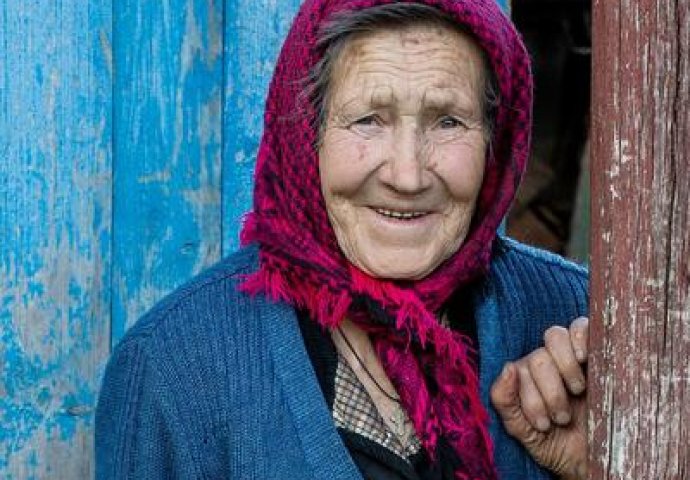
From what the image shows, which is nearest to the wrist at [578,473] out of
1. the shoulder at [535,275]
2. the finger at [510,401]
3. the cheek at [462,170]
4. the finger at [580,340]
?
the finger at [510,401]

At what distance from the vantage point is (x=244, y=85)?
3068 millimetres

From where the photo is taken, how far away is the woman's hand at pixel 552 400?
233 cm

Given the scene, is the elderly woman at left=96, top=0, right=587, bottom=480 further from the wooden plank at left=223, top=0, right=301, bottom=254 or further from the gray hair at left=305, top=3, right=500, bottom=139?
the wooden plank at left=223, top=0, right=301, bottom=254

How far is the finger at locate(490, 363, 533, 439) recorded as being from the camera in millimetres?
2449

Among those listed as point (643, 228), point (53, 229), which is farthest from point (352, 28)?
point (53, 229)

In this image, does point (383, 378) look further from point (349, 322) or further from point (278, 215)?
point (278, 215)

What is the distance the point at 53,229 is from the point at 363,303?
784mm

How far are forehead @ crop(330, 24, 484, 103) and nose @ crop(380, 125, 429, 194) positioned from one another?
0.27ft

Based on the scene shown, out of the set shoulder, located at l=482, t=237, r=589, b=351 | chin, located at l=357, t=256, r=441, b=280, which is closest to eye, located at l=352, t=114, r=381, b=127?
chin, located at l=357, t=256, r=441, b=280

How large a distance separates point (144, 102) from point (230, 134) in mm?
202

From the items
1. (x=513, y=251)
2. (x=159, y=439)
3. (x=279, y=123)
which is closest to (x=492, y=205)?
(x=513, y=251)

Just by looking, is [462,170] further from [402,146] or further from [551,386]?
[551,386]

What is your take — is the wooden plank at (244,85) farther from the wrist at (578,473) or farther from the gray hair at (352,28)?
the wrist at (578,473)

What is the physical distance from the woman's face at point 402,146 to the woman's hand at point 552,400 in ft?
0.82
